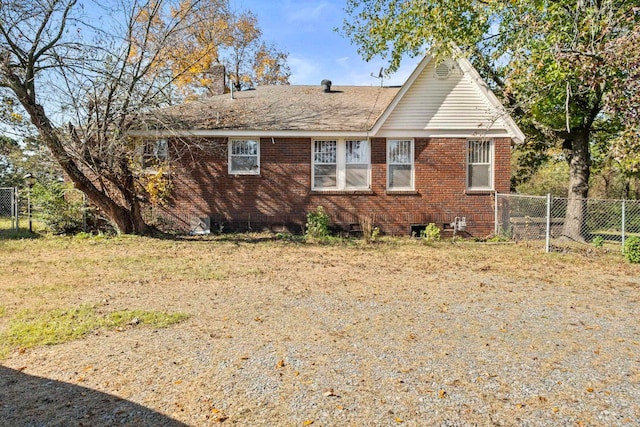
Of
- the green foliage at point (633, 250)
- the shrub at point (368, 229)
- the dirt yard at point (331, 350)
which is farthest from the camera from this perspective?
the shrub at point (368, 229)

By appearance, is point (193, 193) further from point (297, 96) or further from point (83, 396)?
point (83, 396)

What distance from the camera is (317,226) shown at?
12.1 meters

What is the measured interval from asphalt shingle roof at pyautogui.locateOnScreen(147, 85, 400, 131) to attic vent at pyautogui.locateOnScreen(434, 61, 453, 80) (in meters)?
1.98

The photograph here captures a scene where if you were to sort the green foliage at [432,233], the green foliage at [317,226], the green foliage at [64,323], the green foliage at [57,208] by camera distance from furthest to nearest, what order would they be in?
the green foliage at [317,226]
the green foliage at [432,233]
the green foliage at [57,208]
the green foliage at [64,323]

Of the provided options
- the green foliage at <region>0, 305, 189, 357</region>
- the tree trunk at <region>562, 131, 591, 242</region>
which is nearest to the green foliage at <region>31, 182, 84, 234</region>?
the green foliage at <region>0, 305, 189, 357</region>

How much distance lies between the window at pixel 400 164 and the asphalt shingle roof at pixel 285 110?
107 centimetres

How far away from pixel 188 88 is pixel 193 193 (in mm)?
13066

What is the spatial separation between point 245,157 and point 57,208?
219 inches

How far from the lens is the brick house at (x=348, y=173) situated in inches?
494

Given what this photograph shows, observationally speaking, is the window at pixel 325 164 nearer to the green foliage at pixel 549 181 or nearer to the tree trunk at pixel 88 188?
the tree trunk at pixel 88 188

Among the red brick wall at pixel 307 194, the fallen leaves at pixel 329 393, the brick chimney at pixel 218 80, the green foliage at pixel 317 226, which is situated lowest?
the fallen leaves at pixel 329 393

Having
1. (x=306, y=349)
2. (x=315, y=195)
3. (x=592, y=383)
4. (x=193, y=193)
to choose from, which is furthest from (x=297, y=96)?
(x=592, y=383)

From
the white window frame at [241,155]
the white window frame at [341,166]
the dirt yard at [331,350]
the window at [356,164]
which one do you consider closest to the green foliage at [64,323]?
the dirt yard at [331,350]

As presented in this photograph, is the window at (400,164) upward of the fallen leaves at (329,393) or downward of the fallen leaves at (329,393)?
upward
